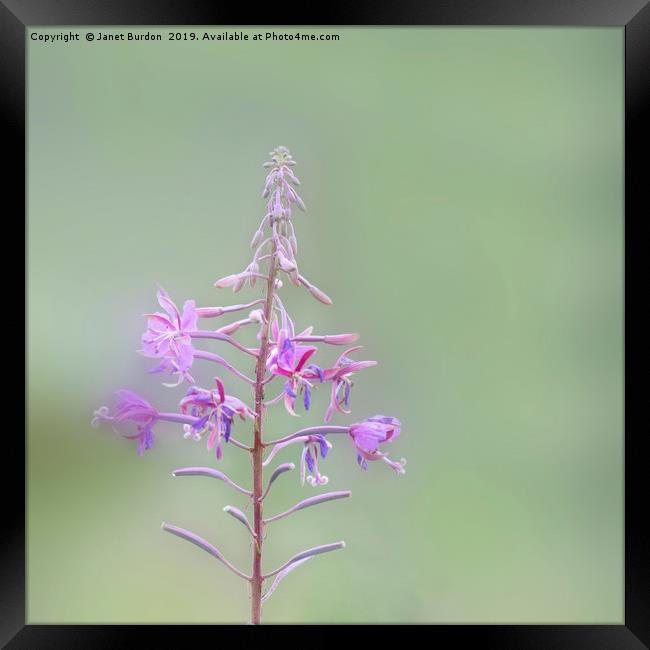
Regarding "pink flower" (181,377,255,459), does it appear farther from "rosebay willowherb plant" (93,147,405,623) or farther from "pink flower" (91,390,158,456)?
"pink flower" (91,390,158,456)

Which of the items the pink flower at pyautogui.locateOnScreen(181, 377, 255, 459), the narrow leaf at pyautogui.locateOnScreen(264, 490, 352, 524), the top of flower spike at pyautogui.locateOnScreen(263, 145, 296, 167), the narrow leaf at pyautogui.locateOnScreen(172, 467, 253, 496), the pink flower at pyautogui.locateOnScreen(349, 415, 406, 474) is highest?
the top of flower spike at pyautogui.locateOnScreen(263, 145, 296, 167)

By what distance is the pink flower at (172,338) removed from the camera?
222 cm

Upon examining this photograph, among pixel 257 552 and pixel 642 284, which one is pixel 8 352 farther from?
pixel 642 284

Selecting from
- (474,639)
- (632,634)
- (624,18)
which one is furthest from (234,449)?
(624,18)

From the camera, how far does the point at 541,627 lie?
271 cm

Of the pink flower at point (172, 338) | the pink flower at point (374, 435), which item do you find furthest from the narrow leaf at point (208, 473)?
the pink flower at point (374, 435)

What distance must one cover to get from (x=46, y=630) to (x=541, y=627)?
7.14 ft

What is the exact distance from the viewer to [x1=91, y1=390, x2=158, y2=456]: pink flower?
227 centimetres

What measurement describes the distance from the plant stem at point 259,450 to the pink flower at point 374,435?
0.35 meters

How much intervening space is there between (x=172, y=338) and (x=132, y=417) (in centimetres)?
34

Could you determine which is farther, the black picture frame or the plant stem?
the black picture frame

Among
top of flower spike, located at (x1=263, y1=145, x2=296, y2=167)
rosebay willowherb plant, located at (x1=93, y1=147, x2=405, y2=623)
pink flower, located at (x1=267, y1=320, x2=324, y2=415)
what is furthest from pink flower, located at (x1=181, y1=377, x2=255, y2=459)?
top of flower spike, located at (x1=263, y1=145, x2=296, y2=167)

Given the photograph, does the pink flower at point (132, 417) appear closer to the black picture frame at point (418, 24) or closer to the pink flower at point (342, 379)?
the pink flower at point (342, 379)

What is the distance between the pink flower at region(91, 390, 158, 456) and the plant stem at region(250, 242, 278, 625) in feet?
1.30
